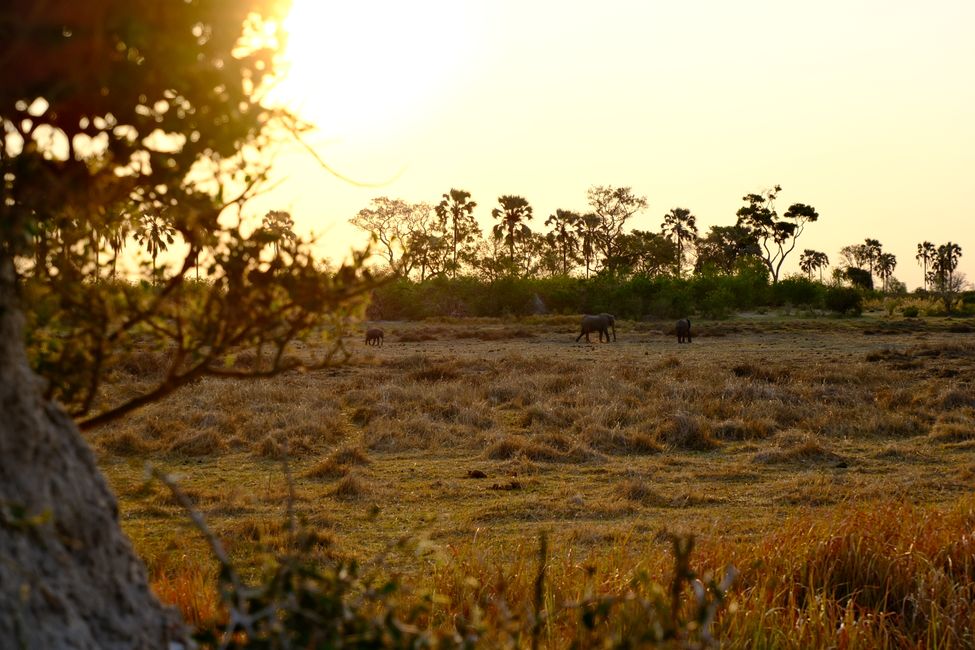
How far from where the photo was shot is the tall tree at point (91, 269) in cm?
235

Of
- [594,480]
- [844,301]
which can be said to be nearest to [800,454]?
[594,480]

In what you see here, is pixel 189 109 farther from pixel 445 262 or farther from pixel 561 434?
pixel 445 262

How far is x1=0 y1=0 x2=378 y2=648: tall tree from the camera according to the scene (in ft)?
7.70

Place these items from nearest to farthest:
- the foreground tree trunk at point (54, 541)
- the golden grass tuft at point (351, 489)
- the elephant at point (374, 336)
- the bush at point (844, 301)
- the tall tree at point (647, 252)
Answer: the foreground tree trunk at point (54, 541)
the golden grass tuft at point (351, 489)
the elephant at point (374, 336)
the bush at point (844, 301)
the tall tree at point (647, 252)

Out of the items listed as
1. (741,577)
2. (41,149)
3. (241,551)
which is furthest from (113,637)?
(241,551)

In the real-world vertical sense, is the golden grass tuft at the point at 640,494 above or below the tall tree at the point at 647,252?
below

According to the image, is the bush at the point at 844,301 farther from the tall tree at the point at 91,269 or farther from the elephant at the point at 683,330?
the tall tree at the point at 91,269

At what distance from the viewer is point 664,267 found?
79.0m

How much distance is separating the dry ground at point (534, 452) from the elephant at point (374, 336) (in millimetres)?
12309

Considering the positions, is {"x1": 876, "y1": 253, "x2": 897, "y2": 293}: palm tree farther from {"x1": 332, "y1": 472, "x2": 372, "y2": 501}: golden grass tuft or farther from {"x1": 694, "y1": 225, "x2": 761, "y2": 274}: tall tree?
{"x1": 332, "y1": 472, "x2": 372, "y2": 501}: golden grass tuft

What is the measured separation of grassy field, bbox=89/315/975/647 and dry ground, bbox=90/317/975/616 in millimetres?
44

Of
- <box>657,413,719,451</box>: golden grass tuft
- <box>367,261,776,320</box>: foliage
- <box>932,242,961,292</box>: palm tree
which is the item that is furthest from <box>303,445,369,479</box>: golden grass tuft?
<box>932,242,961,292</box>: palm tree

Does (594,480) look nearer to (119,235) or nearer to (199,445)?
(199,445)

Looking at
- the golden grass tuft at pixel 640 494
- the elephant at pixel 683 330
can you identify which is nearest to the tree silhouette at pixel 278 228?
the golden grass tuft at pixel 640 494
